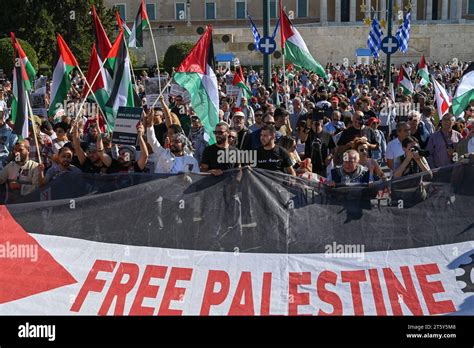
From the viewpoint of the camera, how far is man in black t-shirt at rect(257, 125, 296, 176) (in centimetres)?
718

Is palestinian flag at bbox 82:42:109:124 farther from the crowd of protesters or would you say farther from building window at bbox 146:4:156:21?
building window at bbox 146:4:156:21

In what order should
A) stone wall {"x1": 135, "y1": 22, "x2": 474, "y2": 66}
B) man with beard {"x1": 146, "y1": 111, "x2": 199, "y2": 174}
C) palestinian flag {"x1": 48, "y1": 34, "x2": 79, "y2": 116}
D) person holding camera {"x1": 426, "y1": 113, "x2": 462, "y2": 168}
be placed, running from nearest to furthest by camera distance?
man with beard {"x1": 146, "y1": 111, "x2": 199, "y2": 174}, person holding camera {"x1": 426, "y1": 113, "x2": 462, "y2": 168}, palestinian flag {"x1": 48, "y1": 34, "x2": 79, "y2": 116}, stone wall {"x1": 135, "y1": 22, "x2": 474, "y2": 66}

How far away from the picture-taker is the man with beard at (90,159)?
7660mm

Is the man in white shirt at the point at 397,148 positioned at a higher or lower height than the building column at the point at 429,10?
lower

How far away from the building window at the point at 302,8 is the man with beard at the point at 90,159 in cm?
6185

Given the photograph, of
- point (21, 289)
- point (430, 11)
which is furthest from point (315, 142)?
point (430, 11)

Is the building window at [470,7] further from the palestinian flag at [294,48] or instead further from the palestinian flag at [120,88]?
the palestinian flag at [120,88]

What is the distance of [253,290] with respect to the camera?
18.4 feet

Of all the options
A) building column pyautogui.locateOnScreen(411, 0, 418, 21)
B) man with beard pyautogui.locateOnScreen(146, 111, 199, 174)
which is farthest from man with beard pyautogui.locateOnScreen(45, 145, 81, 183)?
building column pyautogui.locateOnScreen(411, 0, 418, 21)

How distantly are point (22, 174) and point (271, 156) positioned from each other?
2.39 metres

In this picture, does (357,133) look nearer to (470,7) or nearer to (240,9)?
(240,9)

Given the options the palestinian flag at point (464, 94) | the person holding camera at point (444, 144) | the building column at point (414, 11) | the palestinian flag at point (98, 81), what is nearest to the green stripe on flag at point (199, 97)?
the palestinian flag at point (98, 81)

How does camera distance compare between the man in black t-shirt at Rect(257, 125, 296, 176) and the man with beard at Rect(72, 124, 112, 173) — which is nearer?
the man in black t-shirt at Rect(257, 125, 296, 176)
